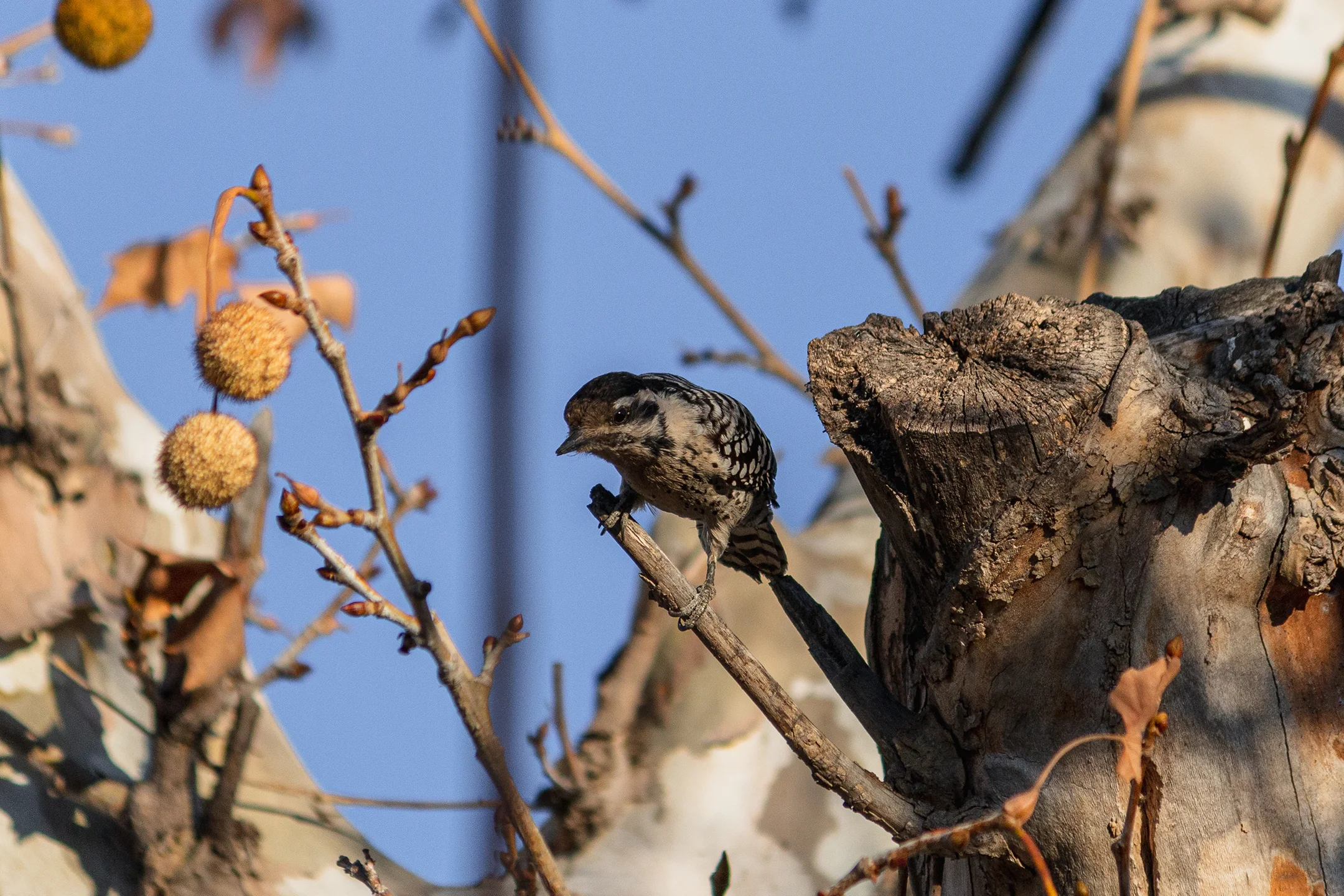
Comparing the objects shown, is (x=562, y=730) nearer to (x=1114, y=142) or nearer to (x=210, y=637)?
(x=210, y=637)

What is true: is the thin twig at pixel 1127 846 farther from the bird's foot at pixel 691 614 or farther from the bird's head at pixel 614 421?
the bird's head at pixel 614 421

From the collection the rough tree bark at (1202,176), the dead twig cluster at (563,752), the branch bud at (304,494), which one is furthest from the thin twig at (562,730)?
the rough tree bark at (1202,176)

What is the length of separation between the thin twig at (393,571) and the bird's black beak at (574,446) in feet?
2.60

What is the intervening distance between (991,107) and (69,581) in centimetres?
379

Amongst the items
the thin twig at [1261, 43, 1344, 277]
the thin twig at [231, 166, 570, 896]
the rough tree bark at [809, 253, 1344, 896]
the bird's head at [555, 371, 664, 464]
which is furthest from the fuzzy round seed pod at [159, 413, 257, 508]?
the thin twig at [1261, 43, 1344, 277]

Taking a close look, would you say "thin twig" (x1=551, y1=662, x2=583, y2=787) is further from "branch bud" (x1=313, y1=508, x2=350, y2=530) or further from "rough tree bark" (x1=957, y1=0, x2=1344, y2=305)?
"rough tree bark" (x1=957, y1=0, x2=1344, y2=305)

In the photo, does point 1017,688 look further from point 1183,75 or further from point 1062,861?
point 1183,75

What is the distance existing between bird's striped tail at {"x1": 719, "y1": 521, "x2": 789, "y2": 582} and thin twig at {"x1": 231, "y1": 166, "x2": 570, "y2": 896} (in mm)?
1270

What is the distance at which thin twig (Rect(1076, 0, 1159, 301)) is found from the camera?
4.30m

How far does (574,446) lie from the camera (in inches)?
105

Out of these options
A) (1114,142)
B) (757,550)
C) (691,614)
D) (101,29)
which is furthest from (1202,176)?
(101,29)

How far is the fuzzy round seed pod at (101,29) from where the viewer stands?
2549 mm

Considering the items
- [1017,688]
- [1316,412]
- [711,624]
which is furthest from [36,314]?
[1316,412]

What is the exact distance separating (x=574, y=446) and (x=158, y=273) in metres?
1.81
